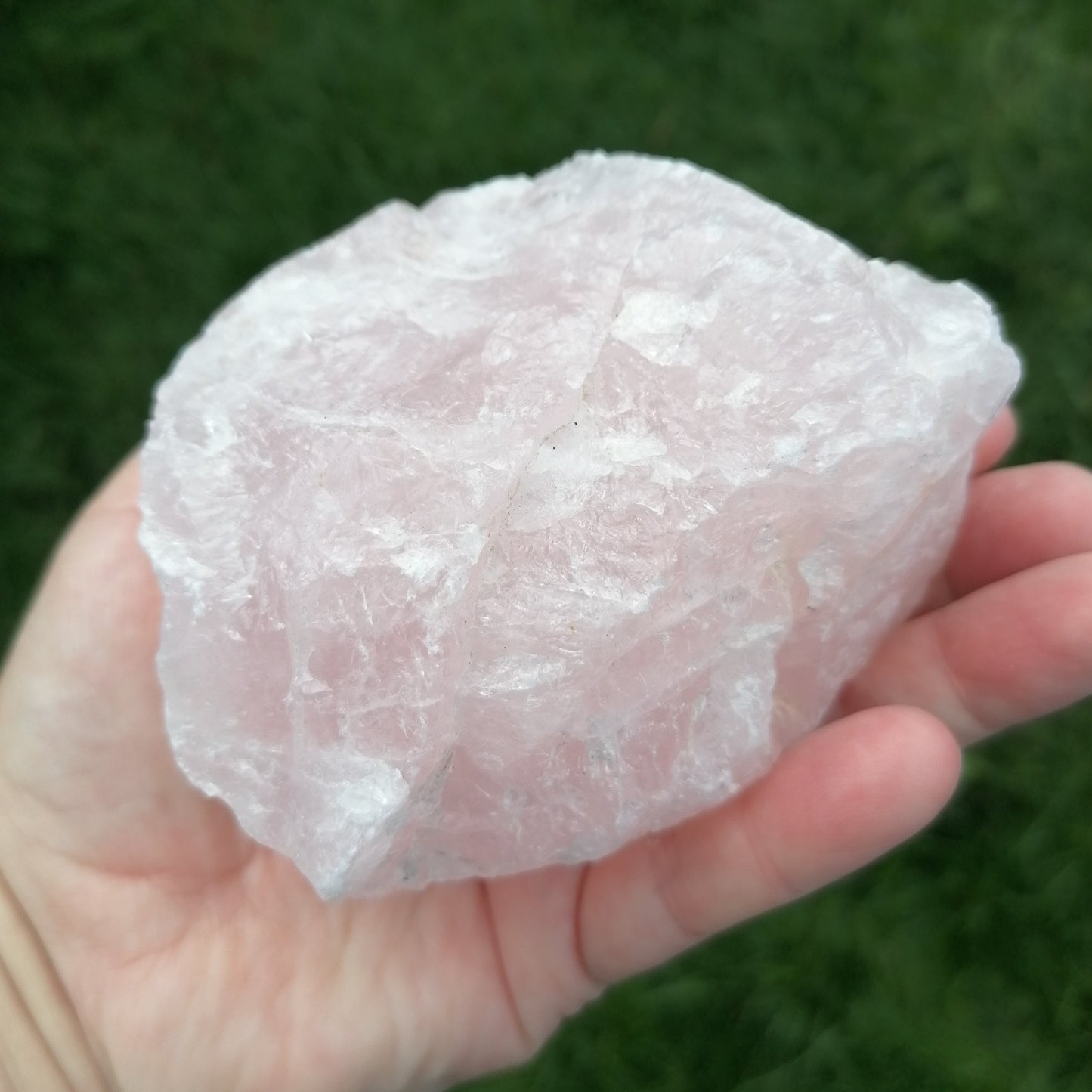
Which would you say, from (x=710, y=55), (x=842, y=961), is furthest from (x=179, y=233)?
(x=842, y=961)

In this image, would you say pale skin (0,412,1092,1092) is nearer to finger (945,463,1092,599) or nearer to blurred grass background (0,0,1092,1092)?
finger (945,463,1092,599)

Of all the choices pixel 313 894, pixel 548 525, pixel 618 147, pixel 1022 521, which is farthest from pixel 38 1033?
pixel 618 147

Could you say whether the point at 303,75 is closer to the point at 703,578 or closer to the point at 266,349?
the point at 266,349

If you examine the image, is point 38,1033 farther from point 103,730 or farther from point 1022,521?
point 1022,521

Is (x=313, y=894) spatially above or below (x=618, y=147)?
below

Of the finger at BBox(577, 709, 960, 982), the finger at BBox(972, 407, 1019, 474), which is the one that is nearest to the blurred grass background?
the finger at BBox(972, 407, 1019, 474)

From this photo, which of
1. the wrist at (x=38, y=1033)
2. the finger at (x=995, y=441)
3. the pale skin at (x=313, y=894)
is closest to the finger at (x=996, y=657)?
the pale skin at (x=313, y=894)

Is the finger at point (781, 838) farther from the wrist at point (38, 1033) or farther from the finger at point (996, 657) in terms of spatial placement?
the wrist at point (38, 1033)
